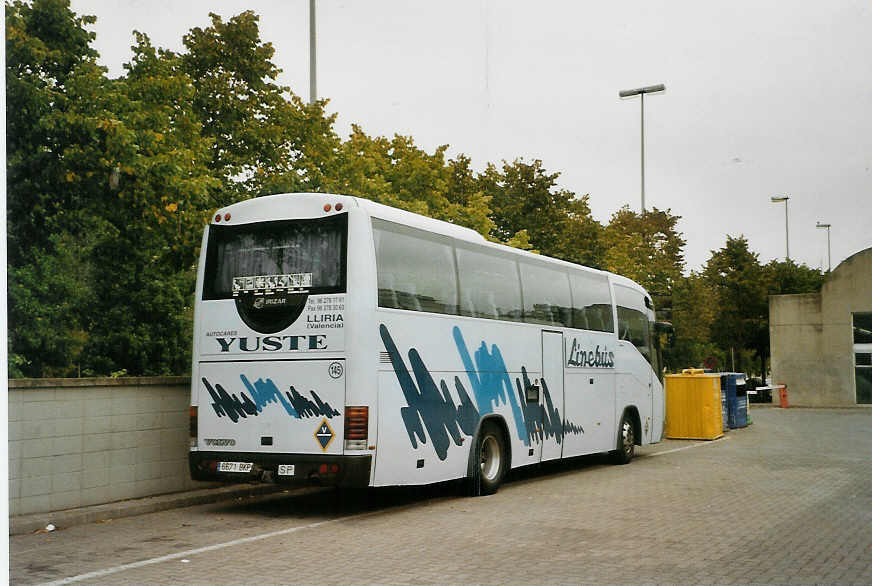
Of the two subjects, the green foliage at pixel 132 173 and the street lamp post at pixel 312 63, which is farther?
the street lamp post at pixel 312 63

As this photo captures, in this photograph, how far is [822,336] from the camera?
4466 cm

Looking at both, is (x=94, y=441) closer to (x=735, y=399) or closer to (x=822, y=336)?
(x=735, y=399)

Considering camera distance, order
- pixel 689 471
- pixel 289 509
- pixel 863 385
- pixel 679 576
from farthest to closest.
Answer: pixel 863 385
pixel 689 471
pixel 289 509
pixel 679 576

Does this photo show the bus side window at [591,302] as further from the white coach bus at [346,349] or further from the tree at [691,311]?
the tree at [691,311]

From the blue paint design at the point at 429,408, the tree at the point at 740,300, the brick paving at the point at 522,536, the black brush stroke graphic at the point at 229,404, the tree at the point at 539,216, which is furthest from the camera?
the tree at the point at 740,300

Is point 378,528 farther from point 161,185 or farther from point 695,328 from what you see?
point 695,328

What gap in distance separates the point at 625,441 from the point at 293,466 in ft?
29.6

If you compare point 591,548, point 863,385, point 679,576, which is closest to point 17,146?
point 591,548

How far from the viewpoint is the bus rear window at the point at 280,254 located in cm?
1124

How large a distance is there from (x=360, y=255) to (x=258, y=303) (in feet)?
4.78

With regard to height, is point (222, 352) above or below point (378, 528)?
above

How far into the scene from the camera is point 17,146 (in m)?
14.7

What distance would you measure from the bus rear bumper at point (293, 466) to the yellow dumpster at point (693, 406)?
15027 millimetres

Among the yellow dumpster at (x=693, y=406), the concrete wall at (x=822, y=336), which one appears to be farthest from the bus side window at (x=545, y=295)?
the concrete wall at (x=822, y=336)
